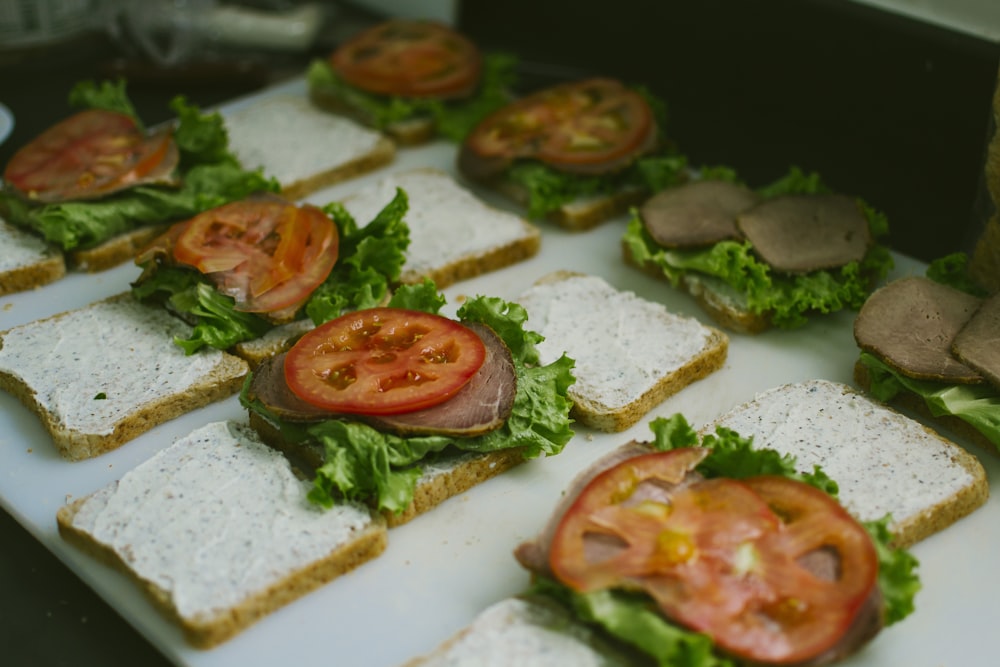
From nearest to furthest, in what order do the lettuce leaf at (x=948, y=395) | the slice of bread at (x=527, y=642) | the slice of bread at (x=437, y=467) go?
the slice of bread at (x=527, y=642) < the slice of bread at (x=437, y=467) < the lettuce leaf at (x=948, y=395)

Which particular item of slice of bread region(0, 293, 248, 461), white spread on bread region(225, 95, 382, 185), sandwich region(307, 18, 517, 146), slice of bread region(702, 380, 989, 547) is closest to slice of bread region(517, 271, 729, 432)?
slice of bread region(702, 380, 989, 547)

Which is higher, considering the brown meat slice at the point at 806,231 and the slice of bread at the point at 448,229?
the brown meat slice at the point at 806,231

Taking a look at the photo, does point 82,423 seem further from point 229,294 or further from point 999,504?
point 999,504

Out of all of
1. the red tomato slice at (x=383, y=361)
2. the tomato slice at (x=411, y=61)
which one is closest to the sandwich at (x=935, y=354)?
the red tomato slice at (x=383, y=361)

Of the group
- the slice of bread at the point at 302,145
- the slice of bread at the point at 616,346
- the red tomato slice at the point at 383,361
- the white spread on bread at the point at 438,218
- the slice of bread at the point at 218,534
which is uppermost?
the red tomato slice at the point at 383,361

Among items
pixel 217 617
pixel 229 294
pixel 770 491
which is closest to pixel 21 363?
pixel 229 294

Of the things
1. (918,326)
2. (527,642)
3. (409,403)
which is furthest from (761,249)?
(527,642)

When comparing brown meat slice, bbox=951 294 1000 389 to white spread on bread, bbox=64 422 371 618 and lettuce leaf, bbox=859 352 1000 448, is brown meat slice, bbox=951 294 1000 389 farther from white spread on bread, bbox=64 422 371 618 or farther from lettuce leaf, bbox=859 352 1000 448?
white spread on bread, bbox=64 422 371 618

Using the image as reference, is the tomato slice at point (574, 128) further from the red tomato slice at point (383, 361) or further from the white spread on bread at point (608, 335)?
the red tomato slice at point (383, 361)
